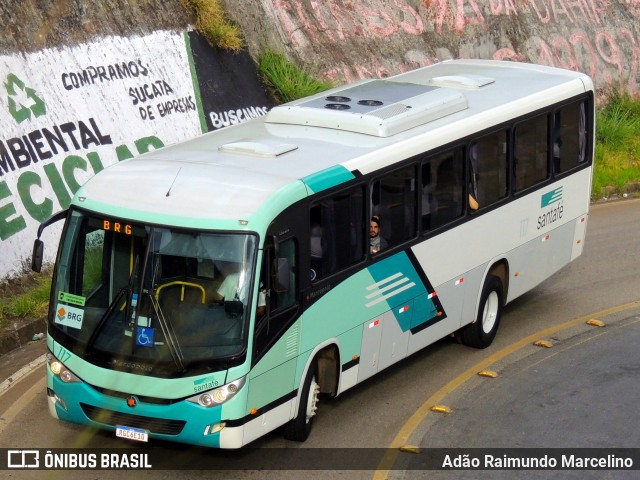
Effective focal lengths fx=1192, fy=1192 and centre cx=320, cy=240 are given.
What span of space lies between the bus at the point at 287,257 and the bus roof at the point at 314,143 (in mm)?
25

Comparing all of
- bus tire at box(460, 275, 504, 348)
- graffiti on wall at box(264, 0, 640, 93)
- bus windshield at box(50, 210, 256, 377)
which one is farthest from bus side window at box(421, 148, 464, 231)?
graffiti on wall at box(264, 0, 640, 93)

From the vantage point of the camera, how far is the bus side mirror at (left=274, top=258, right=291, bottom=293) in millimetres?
9703

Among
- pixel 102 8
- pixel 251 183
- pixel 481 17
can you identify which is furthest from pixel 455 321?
pixel 481 17

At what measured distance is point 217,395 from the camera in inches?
375

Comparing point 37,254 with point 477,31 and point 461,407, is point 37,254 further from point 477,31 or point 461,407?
point 477,31

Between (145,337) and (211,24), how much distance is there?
10.1m

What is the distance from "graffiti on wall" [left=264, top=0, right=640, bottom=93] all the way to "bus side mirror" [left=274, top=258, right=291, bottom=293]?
11547 millimetres

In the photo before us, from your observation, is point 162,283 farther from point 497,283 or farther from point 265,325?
point 497,283

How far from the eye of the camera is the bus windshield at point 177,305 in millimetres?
9523

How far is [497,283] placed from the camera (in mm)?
13711

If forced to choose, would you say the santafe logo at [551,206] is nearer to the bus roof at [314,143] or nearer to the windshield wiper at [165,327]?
the bus roof at [314,143]

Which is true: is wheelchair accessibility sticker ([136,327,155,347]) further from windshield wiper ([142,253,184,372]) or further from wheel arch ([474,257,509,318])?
wheel arch ([474,257,509,318])

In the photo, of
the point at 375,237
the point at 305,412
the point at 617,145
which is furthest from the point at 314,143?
the point at 617,145

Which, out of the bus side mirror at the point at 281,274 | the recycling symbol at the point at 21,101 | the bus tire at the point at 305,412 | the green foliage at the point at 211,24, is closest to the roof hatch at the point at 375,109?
the bus side mirror at the point at 281,274
